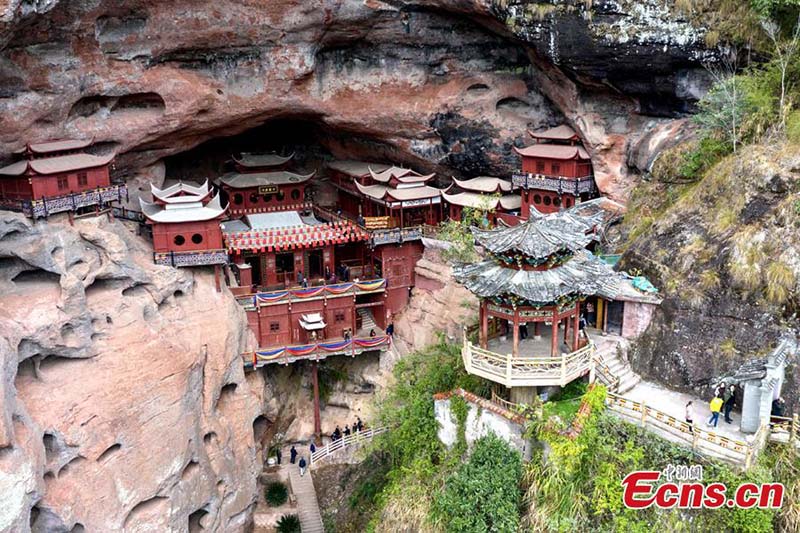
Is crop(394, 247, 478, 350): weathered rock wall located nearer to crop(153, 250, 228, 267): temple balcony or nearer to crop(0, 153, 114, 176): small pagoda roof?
crop(153, 250, 228, 267): temple balcony

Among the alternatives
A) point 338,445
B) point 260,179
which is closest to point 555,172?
point 260,179

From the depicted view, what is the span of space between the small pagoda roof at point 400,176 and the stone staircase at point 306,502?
13.9 m

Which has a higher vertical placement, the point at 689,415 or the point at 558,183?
the point at 558,183

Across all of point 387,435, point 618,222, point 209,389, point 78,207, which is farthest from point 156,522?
point 618,222

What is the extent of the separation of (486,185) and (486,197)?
4.13 ft

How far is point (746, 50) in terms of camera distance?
2800cm

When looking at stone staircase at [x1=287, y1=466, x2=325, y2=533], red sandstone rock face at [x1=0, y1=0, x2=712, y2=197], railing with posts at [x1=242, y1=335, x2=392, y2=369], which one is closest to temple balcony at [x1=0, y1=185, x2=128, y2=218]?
red sandstone rock face at [x1=0, y1=0, x2=712, y2=197]

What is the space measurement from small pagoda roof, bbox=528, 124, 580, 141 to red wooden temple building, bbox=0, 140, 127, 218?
18.1 m

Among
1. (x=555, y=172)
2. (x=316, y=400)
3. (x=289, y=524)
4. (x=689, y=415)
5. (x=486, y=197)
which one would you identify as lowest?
(x=289, y=524)

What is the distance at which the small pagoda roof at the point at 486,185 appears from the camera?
36.0 metres

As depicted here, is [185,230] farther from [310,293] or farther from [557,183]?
[557,183]

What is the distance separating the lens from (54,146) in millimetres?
30203

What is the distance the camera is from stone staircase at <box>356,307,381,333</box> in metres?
35.9

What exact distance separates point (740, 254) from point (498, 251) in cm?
764
